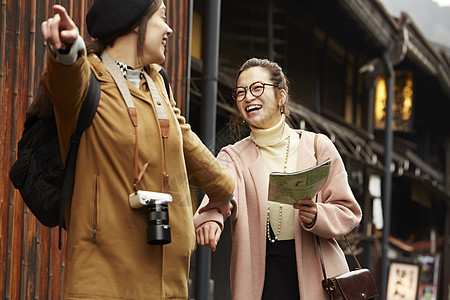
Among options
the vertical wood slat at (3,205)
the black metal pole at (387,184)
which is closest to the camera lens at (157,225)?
the vertical wood slat at (3,205)

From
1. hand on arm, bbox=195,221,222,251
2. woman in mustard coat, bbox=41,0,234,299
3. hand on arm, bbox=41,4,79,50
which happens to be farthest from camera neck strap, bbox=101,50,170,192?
hand on arm, bbox=195,221,222,251

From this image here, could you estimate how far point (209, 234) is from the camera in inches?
135

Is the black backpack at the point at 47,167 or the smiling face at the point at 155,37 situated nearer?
the black backpack at the point at 47,167

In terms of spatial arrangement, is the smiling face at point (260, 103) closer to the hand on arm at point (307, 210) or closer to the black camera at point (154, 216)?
the hand on arm at point (307, 210)

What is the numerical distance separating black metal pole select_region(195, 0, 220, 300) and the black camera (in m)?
4.18

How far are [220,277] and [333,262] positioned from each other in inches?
250

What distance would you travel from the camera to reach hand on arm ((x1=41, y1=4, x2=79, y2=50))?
2.51 m

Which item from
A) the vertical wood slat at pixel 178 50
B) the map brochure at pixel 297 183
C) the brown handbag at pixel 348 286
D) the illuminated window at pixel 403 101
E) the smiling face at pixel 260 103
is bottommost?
the brown handbag at pixel 348 286

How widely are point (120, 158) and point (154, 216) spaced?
9.9 inches

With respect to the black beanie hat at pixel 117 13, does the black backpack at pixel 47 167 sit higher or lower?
lower

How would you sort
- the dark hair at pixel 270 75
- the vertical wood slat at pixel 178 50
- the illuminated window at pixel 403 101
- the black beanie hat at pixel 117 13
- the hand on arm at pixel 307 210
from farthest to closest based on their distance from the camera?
the illuminated window at pixel 403 101
the vertical wood slat at pixel 178 50
the dark hair at pixel 270 75
the hand on arm at pixel 307 210
the black beanie hat at pixel 117 13

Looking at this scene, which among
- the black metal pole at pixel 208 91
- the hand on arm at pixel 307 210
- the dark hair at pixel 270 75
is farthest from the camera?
the black metal pole at pixel 208 91

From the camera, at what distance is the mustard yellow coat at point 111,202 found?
9.02 ft

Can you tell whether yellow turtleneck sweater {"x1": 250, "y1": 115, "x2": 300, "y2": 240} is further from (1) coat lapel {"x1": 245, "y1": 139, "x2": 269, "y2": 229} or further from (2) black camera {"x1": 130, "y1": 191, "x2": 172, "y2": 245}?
(2) black camera {"x1": 130, "y1": 191, "x2": 172, "y2": 245}
